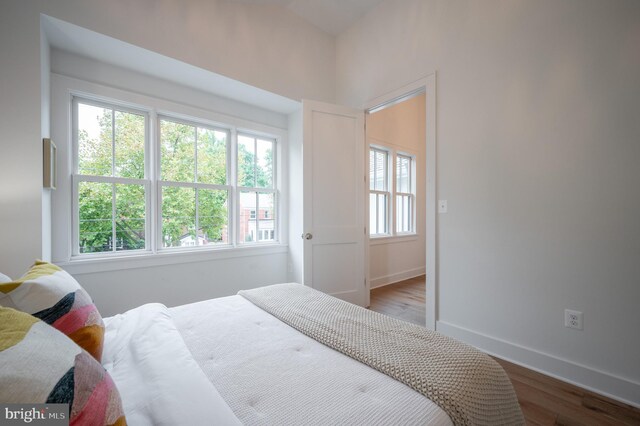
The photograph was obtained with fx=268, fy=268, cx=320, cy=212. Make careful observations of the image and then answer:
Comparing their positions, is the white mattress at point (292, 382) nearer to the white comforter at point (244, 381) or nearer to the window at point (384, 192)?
the white comforter at point (244, 381)

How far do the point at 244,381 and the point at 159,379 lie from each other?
0.25 meters

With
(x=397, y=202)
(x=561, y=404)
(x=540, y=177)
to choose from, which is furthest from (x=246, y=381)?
(x=397, y=202)

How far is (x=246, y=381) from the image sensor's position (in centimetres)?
89

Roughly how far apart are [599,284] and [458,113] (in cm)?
159

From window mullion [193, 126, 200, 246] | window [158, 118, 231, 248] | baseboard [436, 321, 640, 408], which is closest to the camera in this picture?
baseboard [436, 321, 640, 408]

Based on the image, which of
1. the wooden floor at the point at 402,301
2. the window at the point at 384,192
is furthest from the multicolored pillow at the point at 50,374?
the window at the point at 384,192

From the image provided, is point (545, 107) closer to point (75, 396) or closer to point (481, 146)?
point (481, 146)

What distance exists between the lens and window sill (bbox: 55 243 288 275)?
2.22 meters

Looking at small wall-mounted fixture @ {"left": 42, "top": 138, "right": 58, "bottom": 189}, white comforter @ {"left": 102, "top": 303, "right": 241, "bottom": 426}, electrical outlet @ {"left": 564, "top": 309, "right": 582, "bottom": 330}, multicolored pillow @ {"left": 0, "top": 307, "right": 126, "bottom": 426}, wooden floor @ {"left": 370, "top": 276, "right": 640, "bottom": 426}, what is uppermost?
small wall-mounted fixture @ {"left": 42, "top": 138, "right": 58, "bottom": 189}

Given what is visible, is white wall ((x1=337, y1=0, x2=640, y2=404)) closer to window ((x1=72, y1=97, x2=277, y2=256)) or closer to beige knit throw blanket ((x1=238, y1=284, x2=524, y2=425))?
beige knit throw blanket ((x1=238, y1=284, x2=524, y2=425))

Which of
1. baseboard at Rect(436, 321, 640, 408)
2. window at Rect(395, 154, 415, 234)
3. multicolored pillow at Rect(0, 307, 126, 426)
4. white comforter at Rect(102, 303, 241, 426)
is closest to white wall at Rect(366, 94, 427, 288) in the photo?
window at Rect(395, 154, 415, 234)

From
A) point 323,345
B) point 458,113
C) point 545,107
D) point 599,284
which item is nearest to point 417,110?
point 458,113

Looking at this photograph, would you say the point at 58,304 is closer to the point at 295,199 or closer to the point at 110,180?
the point at 110,180

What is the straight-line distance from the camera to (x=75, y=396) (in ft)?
1.69
